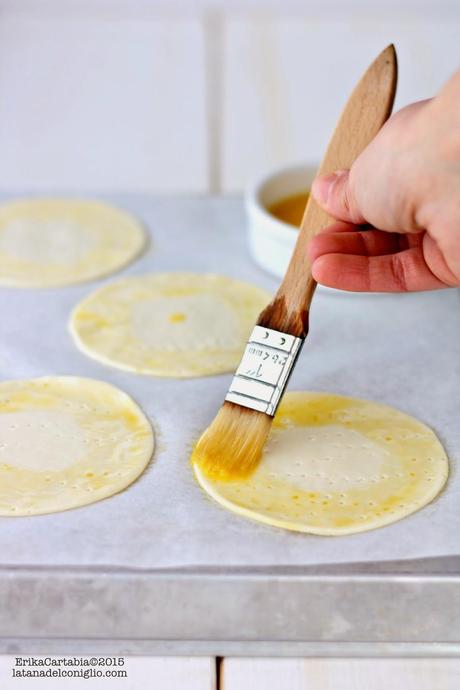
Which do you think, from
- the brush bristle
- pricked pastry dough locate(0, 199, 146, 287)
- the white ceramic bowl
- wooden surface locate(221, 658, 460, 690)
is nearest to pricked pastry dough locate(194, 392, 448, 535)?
the brush bristle

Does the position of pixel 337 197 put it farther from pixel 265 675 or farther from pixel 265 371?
pixel 265 675

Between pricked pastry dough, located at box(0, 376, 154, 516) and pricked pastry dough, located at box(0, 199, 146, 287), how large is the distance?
0.32 metres

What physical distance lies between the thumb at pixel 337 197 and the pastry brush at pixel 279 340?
0.10 feet

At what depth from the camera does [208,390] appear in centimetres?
127

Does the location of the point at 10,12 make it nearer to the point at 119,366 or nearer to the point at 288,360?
the point at 119,366

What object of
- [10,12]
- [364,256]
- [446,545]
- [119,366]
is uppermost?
[10,12]

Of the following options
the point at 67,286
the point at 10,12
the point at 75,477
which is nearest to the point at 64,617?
the point at 75,477

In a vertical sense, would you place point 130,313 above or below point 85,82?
below

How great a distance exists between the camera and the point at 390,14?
2.85 metres

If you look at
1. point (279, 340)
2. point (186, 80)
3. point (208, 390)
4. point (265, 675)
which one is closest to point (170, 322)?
point (208, 390)

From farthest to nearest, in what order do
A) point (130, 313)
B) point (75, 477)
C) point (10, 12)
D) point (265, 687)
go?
point (10, 12) < point (130, 313) < point (75, 477) < point (265, 687)

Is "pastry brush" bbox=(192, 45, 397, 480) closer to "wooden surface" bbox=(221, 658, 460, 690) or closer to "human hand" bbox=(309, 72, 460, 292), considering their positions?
"human hand" bbox=(309, 72, 460, 292)

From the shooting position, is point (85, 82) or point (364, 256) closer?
point (364, 256)

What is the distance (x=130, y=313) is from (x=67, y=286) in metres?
0.15
